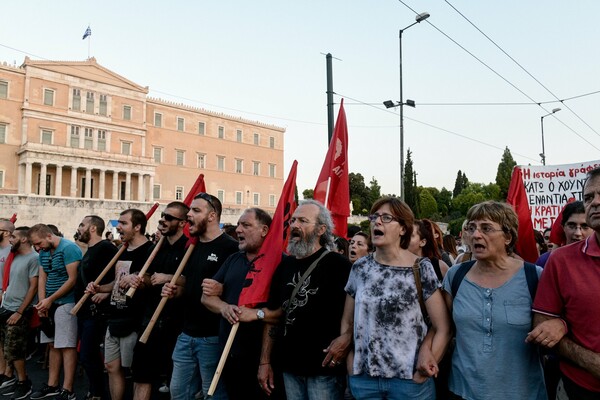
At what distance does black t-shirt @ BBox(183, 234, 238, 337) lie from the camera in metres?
4.11

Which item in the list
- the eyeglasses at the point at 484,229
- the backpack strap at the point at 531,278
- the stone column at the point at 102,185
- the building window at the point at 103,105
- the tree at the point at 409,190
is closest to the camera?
the backpack strap at the point at 531,278

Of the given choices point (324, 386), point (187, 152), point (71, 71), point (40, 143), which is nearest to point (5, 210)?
point (40, 143)

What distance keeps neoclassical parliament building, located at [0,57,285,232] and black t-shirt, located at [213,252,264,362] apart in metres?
42.7

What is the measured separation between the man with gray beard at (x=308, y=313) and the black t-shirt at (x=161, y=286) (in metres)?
1.45

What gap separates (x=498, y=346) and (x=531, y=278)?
43cm

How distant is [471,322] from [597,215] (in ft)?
2.83

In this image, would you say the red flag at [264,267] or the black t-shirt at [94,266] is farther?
the black t-shirt at [94,266]

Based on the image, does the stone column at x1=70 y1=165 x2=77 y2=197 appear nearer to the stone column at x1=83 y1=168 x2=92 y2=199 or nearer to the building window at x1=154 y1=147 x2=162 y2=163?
the stone column at x1=83 y1=168 x2=92 y2=199

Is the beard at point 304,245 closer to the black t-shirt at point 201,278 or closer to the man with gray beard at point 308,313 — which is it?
the man with gray beard at point 308,313

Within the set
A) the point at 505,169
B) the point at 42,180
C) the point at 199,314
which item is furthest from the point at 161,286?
the point at 505,169

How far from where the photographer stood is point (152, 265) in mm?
4914

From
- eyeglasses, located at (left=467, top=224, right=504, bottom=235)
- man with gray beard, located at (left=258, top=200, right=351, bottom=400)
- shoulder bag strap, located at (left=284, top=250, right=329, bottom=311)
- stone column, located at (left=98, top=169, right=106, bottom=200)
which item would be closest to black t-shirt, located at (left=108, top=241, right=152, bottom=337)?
man with gray beard, located at (left=258, top=200, right=351, bottom=400)

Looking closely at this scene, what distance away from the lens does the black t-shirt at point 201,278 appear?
13.5 ft

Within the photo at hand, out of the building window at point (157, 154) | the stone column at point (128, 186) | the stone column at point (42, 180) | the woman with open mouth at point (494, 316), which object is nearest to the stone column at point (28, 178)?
the stone column at point (42, 180)
